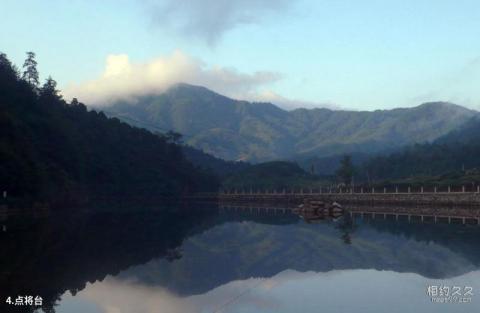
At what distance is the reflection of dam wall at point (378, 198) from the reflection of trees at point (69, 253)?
36707mm

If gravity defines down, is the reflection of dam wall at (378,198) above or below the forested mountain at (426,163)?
below

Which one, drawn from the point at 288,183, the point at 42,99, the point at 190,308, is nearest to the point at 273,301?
the point at 190,308

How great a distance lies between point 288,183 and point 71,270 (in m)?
121

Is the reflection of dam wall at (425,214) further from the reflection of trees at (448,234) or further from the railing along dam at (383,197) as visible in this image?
the reflection of trees at (448,234)

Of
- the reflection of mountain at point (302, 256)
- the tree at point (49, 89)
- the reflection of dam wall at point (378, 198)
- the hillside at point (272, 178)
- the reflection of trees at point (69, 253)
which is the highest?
the tree at point (49, 89)

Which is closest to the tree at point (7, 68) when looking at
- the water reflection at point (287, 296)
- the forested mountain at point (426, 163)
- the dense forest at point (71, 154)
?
the dense forest at point (71, 154)

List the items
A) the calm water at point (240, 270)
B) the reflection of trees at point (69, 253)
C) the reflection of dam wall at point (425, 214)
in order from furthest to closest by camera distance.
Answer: the reflection of dam wall at point (425, 214)
the reflection of trees at point (69, 253)
the calm water at point (240, 270)

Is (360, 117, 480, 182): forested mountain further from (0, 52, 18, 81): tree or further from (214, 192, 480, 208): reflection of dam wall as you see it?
(0, 52, 18, 81): tree

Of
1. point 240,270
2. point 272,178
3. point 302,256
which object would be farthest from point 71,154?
point 272,178

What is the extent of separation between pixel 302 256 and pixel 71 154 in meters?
63.0

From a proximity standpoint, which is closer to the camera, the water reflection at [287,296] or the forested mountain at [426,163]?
the water reflection at [287,296]

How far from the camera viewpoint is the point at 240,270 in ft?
78.0

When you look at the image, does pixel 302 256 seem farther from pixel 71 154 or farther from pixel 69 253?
pixel 71 154

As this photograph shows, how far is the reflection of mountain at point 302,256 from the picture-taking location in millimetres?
22203
